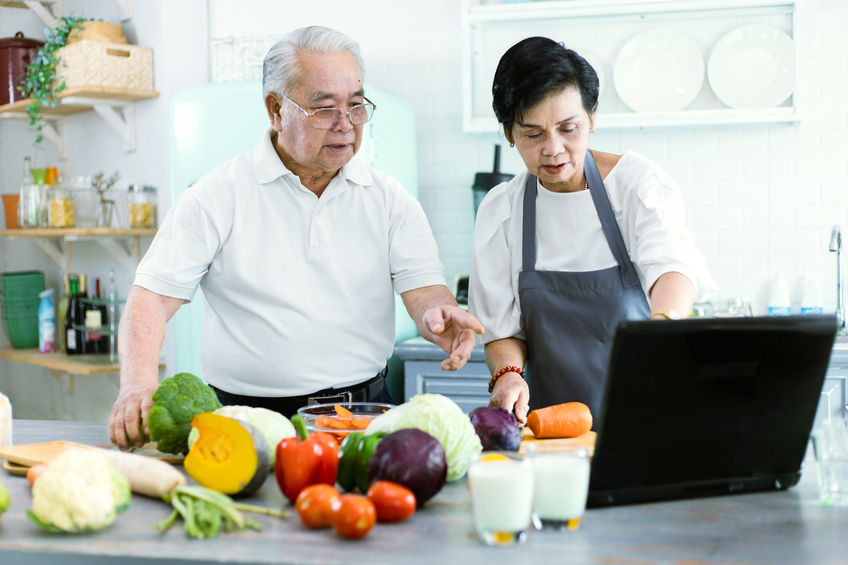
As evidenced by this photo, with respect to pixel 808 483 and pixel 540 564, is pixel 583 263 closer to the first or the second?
pixel 808 483

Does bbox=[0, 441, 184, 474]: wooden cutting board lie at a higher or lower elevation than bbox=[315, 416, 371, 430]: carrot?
lower

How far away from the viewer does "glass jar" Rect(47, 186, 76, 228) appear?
14.9 feet

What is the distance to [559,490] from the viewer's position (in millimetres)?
1271

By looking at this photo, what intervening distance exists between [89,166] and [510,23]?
2607mm

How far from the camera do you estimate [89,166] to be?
5047mm

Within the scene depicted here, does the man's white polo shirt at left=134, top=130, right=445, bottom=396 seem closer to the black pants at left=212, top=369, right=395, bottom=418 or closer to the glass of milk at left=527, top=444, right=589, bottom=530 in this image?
the black pants at left=212, top=369, right=395, bottom=418

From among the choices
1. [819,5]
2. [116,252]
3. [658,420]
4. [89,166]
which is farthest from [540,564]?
[89,166]

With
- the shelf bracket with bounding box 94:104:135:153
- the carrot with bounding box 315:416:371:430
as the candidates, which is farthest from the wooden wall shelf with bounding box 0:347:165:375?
the carrot with bounding box 315:416:371:430

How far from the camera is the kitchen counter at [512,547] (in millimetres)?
1184

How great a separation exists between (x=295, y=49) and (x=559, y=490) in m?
1.47

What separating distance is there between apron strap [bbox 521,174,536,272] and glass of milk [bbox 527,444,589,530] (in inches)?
47.1

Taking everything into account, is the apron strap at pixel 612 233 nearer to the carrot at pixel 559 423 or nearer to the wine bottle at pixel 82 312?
the carrot at pixel 559 423

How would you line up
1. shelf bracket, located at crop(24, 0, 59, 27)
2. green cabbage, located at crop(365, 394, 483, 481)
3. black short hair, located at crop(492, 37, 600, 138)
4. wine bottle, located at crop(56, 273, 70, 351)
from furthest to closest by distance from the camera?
shelf bracket, located at crop(24, 0, 59, 27)
wine bottle, located at crop(56, 273, 70, 351)
black short hair, located at crop(492, 37, 600, 138)
green cabbage, located at crop(365, 394, 483, 481)

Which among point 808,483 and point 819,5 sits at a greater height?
point 819,5
